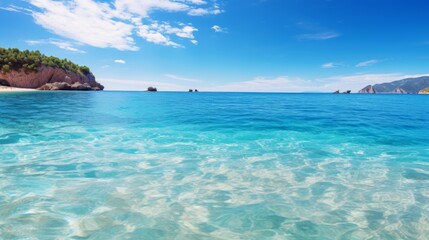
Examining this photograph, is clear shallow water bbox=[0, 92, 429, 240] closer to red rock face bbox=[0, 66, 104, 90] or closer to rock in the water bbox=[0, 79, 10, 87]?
rock in the water bbox=[0, 79, 10, 87]

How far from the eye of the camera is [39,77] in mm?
112875

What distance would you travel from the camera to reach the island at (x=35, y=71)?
101 metres

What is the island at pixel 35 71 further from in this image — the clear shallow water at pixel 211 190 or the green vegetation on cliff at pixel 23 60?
the clear shallow water at pixel 211 190

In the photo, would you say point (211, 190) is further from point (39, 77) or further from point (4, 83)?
point (39, 77)

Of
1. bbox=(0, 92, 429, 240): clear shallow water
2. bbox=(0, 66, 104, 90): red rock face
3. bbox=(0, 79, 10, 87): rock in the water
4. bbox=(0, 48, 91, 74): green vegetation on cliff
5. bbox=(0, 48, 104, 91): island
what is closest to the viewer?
bbox=(0, 92, 429, 240): clear shallow water

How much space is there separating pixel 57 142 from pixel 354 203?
12831mm

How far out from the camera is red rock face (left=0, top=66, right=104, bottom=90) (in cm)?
10253

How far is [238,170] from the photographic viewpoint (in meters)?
8.16

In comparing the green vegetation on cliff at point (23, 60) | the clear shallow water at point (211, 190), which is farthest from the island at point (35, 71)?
the clear shallow water at point (211, 190)

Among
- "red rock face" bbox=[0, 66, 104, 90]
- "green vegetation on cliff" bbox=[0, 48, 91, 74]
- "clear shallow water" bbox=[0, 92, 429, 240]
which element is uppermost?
"green vegetation on cliff" bbox=[0, 48, 91, 74]

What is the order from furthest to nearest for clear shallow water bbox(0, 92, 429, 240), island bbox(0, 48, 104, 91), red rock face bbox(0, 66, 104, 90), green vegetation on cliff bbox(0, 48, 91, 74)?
red rock face bbox(0, 66, 104, 90) < island bbox(0, 48, 104, 91) < green vegetation on cliff bbox(0, 48, 91, 74) < clear shallow water bbox(0, 92, 429, 240)

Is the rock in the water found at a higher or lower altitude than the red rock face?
lower

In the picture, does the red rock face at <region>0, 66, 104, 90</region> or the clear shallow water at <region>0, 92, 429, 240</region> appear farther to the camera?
the red rock face at <region>0, 66, 104, 90</region>

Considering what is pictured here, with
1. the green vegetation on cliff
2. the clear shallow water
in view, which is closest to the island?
the green vegetation on cliff
